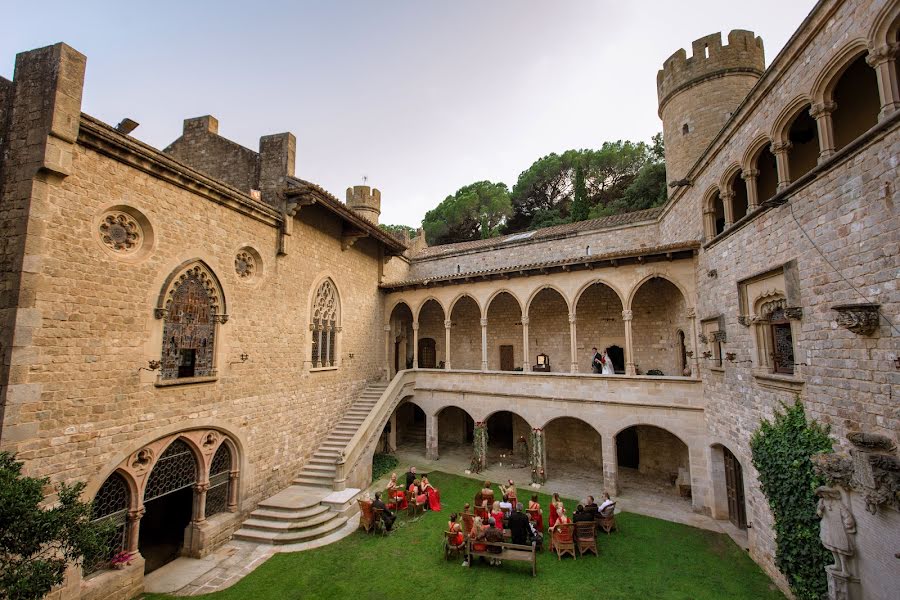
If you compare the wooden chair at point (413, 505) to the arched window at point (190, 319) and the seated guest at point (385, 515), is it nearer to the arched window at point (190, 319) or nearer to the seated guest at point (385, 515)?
the seated guest at point (385, 515)

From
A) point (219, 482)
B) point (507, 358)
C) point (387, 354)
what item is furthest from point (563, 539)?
point (387, 354)

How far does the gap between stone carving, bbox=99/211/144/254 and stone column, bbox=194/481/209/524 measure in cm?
529

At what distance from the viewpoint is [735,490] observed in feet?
33.1

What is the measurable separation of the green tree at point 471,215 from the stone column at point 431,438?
22.7 m

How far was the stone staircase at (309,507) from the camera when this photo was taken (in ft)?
30.6

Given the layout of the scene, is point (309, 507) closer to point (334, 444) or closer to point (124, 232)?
point (334, 444)

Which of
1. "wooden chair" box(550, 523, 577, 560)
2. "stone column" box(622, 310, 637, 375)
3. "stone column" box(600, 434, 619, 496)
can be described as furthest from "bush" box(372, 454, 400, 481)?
"stone column" box(622, 310, 637, 375)

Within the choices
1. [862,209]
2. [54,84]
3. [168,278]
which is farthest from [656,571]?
[54,84]

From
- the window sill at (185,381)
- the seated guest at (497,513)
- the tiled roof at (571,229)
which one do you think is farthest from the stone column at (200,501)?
the tiled roof at (571,229)

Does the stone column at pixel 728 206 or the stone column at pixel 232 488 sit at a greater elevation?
the stone column at pixel 728 206

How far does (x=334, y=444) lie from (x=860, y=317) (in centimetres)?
1252

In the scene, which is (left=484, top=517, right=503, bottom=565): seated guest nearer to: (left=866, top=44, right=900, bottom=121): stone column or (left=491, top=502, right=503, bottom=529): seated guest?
(left=491, top=502, right=503, bottom=529): seated guest

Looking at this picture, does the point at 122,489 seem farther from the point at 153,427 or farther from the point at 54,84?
the point at 54,84

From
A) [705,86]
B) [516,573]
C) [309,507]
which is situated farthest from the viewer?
[705,86]
